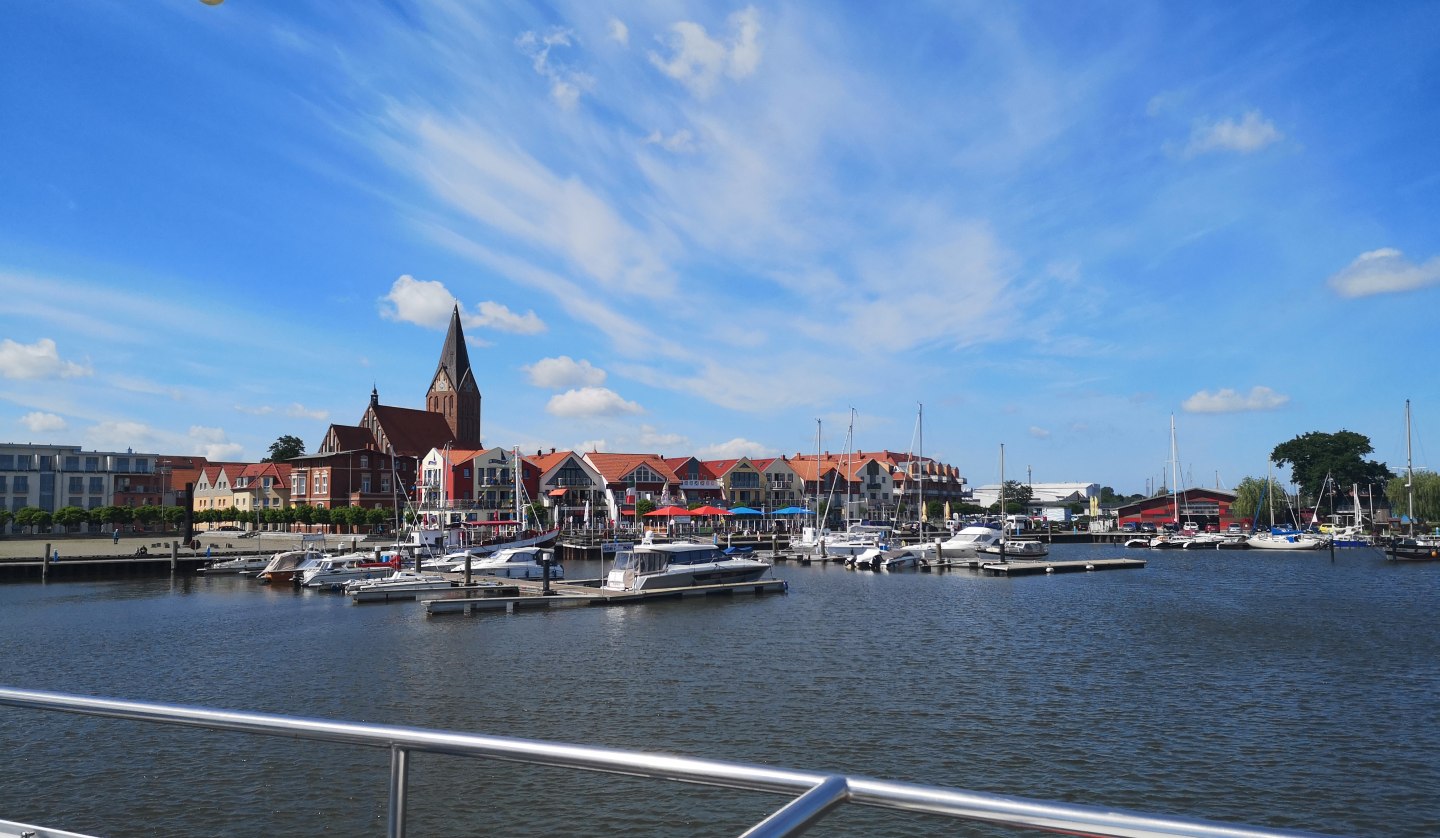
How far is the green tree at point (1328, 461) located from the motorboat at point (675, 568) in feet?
372

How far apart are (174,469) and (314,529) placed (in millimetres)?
63151

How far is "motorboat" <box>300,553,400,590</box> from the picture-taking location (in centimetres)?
5447

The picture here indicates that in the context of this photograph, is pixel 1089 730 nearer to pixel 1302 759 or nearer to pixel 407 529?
pixel 1302 759

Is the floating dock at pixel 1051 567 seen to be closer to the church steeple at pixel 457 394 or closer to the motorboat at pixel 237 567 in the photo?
the motorboat at pixel 237 567

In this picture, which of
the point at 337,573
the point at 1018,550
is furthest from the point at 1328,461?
the point at 337,573

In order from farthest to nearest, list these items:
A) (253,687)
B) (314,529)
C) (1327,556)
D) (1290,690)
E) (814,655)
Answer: (314,529) < (1327,556) < (814,655) < (253,687) < (1290,690)

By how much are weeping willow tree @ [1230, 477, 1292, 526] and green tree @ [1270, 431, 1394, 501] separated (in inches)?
464

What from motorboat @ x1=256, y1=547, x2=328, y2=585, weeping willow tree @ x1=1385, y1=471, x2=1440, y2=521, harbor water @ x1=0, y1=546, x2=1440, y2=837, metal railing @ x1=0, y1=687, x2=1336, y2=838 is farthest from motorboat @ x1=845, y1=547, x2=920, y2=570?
weeping willow tree @ x1=1385, y1=471, x2=1440, y2=521

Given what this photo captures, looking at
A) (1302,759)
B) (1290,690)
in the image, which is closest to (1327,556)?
(1290,690)

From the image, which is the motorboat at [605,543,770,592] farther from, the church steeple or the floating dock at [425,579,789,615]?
the church steeple

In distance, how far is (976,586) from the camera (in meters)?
54.4

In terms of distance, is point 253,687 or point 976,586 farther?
point 976,586

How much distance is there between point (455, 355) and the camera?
13538 centimetres

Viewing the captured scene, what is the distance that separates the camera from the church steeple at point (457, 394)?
132 m
